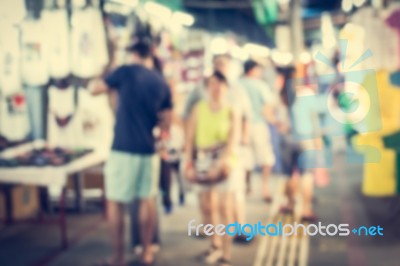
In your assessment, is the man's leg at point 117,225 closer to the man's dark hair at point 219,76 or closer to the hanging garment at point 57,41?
the man's dark hair at point 219,76

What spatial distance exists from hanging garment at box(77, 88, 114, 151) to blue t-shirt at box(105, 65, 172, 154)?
1.46 meters

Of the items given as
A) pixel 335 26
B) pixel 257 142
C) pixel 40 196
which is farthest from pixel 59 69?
pixel 335 26

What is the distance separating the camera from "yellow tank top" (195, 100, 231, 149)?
3271 mm

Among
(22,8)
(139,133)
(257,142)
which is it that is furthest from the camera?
(257,142)

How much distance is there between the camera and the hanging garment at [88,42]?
4.25 metres

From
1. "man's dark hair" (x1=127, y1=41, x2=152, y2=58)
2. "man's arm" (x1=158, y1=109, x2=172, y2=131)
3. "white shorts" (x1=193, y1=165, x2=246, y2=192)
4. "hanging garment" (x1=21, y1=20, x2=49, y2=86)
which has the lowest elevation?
"white shorts" (x1=193, y1=165, x2=246, y2=192)

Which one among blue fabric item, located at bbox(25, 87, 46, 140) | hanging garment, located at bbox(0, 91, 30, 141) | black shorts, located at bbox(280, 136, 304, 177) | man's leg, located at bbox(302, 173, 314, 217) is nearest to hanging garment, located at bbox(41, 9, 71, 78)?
hanging garment, located at bbox(0, 91, 30, 141)

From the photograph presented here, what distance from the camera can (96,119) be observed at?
470 cm

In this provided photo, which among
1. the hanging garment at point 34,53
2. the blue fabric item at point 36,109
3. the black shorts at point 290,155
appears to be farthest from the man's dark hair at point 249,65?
the blue fabric item at point 36,109

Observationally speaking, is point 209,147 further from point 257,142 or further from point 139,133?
point 257,142

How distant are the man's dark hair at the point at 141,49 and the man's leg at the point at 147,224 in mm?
994

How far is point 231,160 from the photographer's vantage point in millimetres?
3242

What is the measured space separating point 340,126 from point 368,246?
14.3ft

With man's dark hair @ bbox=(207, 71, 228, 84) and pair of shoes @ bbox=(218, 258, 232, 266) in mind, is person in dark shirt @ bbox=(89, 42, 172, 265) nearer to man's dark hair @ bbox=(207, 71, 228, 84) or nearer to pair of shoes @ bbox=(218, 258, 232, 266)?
man's dark hair @ bbox=(207, 71, 228, 84)
